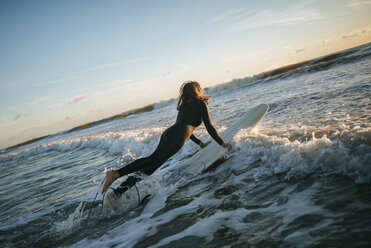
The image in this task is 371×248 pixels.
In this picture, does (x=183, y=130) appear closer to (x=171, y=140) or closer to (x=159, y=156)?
(x=171, y=140)

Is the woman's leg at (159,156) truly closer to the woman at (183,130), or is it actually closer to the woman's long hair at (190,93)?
the woman at (183,130)

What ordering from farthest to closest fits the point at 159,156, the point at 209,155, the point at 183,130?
the point at 209,155
the point at 183,130
the point at 159,156

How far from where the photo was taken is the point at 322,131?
411 cm

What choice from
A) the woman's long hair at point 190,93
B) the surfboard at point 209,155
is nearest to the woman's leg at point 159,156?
the woman's long hair at point 190,93

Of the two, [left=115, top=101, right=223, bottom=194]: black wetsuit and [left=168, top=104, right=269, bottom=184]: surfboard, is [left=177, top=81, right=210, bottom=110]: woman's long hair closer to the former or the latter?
[left=115, top=101, right=223, bottom=194]: black wetsuit

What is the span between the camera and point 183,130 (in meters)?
4.08

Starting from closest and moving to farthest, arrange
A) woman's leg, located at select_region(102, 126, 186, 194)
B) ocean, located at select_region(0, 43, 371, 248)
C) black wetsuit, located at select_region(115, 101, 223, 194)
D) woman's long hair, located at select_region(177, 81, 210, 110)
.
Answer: ocean, located at select_region(0, 43, 371, 248) → woman's leg, located at select_region(102, 126, 186, 194) → black wetsuit, located at select_region(115, 101, 223, 194) → woman's long hair, located at select_region(177, 81, 210, 110)

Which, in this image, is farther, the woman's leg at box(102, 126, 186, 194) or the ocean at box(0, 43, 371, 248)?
the woman's leg at box(102, 126, 186, 194)

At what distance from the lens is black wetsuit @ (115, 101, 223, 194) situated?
12.3 feet

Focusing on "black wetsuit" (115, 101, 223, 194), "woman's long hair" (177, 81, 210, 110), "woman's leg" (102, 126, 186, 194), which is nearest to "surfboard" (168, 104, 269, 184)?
"black wetsuit" (115, 101, 223, 194)

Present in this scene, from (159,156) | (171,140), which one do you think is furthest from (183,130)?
(159,156)

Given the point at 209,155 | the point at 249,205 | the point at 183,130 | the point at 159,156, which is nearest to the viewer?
the point at 249,205

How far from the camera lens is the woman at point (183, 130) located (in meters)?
3.82

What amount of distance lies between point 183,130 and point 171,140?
0.31 meters
